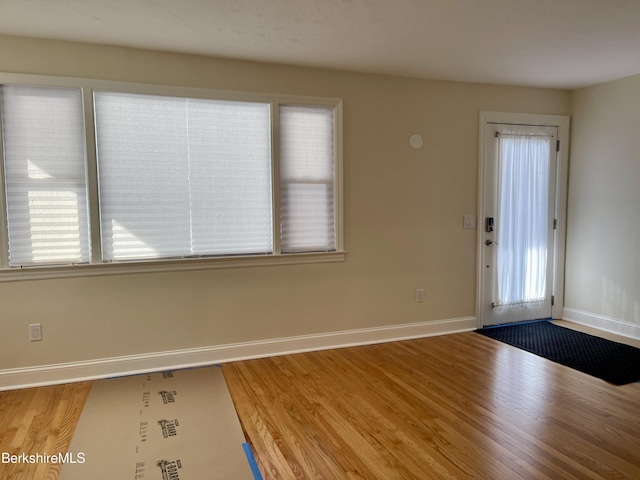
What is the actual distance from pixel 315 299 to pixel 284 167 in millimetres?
1222

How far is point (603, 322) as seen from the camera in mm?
4473

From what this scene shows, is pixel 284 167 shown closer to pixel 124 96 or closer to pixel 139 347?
pixel 124 96

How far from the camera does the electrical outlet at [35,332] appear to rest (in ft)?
10.5

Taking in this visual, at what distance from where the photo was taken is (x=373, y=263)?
13.5 feet

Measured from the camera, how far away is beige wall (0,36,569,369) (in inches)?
127

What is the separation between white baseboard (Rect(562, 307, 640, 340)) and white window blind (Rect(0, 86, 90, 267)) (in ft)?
16.2

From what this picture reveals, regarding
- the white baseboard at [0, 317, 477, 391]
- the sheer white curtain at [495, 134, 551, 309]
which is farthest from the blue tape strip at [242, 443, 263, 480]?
the sheer white curtain at [495, 134, 551, 309]

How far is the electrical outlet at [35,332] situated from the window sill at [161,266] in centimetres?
35

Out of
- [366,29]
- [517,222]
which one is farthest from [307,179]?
[517,222]

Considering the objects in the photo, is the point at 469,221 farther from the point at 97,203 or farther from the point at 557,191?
the point at 97,203

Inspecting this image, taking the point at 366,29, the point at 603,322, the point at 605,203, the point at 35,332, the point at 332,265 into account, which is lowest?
the point at 603,322

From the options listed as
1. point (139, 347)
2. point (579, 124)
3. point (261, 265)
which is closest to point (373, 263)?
point (261, 265)

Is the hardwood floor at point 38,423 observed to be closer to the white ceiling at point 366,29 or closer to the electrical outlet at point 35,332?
the electrical outlet at point 35,332

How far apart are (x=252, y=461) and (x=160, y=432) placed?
67cm
